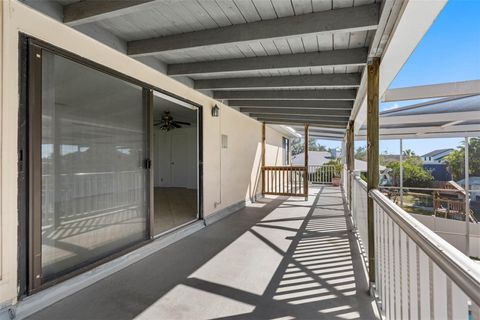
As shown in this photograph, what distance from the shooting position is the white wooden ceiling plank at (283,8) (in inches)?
80.9

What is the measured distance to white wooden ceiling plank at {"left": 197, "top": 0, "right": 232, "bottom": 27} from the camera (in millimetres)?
2092

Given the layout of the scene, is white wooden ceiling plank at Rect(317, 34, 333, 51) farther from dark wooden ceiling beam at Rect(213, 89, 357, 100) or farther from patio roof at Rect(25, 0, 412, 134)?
dark wooden ceiling beam at Rect(213, 89, 357, 100)

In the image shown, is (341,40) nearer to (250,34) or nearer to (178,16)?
(250,34)

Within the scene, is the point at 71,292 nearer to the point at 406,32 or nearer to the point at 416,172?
the point at 406,32

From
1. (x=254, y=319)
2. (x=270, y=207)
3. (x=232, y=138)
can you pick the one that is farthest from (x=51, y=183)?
(x=270, y=207)

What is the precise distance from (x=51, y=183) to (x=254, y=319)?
1.99 meters

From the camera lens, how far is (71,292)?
7.37 ft

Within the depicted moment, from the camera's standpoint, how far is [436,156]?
9.82 m

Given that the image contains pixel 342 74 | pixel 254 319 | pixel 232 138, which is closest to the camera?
pixel 254 319

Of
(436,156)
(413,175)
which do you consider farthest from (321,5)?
(436,156)

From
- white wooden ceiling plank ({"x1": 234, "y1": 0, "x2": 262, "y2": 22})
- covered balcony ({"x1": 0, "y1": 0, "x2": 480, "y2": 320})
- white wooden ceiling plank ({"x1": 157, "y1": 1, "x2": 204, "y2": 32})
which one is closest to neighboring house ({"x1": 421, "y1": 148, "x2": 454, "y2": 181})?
covered balcony ({"x1": 0, "y1": 0, "x2": 480, "y2": 320})

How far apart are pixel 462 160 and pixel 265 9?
849cm

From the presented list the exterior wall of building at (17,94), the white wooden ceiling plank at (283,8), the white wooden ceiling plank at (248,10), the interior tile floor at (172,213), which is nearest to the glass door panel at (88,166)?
the exterior wall of building at (17,94)

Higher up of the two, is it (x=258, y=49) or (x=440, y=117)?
(x=258, y=49)
